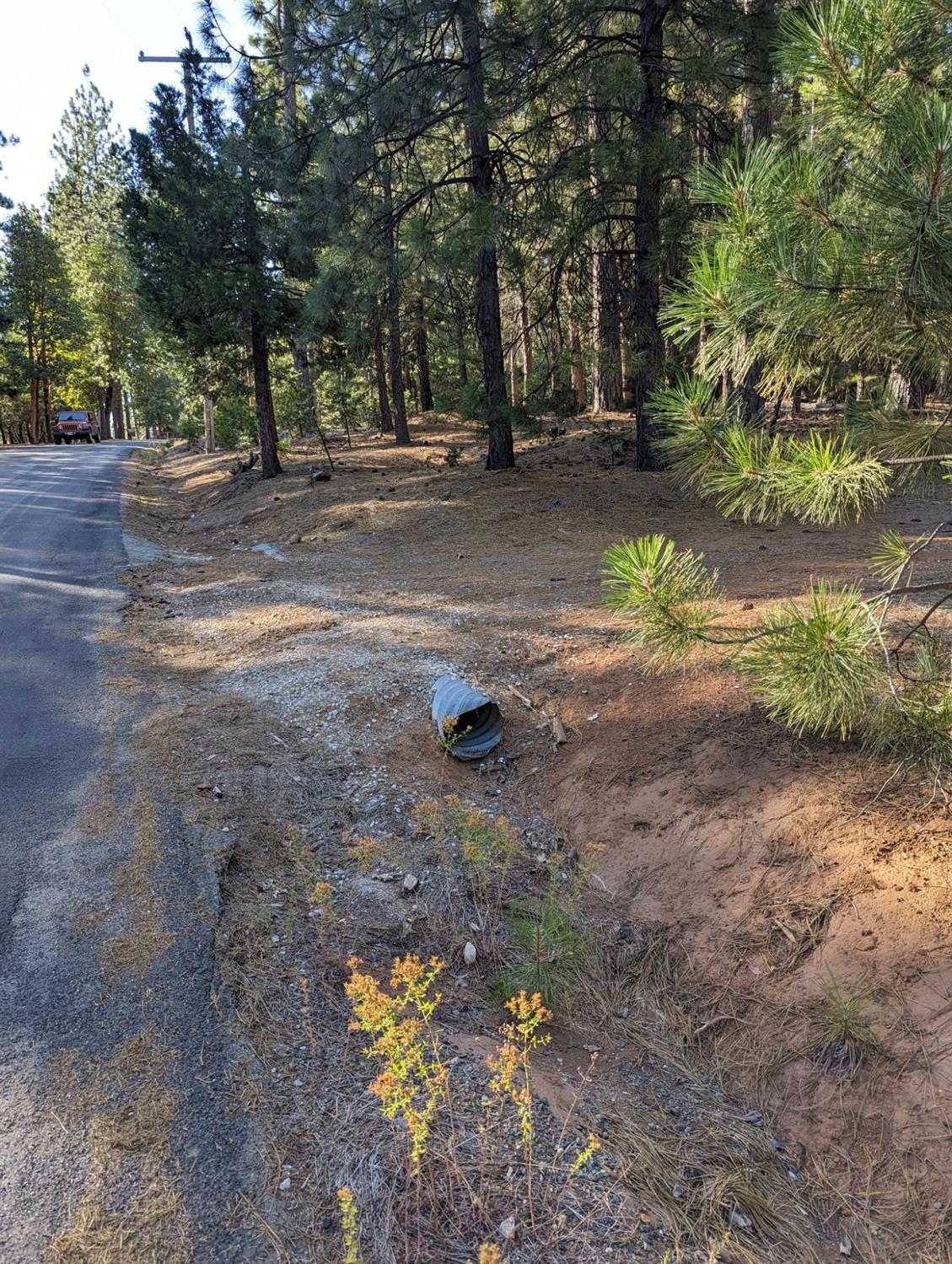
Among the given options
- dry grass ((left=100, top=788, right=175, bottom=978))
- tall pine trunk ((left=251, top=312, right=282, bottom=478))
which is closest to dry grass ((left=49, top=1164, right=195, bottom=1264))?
dry grass ((left=100, top=788, right=175, bottom=978))

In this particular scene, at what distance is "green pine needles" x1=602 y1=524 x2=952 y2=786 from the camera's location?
2.81m

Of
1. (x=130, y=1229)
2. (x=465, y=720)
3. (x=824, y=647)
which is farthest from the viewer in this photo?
(x=465, y=720)

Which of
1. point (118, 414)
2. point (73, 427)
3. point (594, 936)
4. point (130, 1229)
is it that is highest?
point (118, 414)

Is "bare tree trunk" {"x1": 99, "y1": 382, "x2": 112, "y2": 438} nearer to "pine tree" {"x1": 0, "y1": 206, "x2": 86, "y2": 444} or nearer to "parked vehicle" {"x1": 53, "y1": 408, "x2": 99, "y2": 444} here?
"pine tree" {"x1": 0, "y1": 206, "x2": 86, "y2": 444}

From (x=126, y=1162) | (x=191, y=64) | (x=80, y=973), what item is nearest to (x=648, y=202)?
(x=191, y=64)

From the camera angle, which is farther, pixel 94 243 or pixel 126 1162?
pixel 94 243

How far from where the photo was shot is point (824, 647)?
9.21 feet

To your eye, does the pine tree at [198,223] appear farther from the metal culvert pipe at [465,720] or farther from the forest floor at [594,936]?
the metal culvert pipe at [465,720]

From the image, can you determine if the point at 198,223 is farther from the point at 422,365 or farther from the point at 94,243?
the point at 94,243

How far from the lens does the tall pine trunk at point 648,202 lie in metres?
8.81

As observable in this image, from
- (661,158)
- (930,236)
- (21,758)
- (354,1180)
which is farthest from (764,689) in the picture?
(661,158)

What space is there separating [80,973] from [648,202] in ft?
34.3

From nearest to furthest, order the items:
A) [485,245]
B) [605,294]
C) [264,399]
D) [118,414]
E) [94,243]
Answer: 1. [485,245]
2. [605,294]
3. [264,399]
4. [94,243]
5. [118,414]

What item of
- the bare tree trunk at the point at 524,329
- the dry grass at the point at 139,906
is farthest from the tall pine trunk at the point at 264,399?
the dry grass at the point at 139,906
